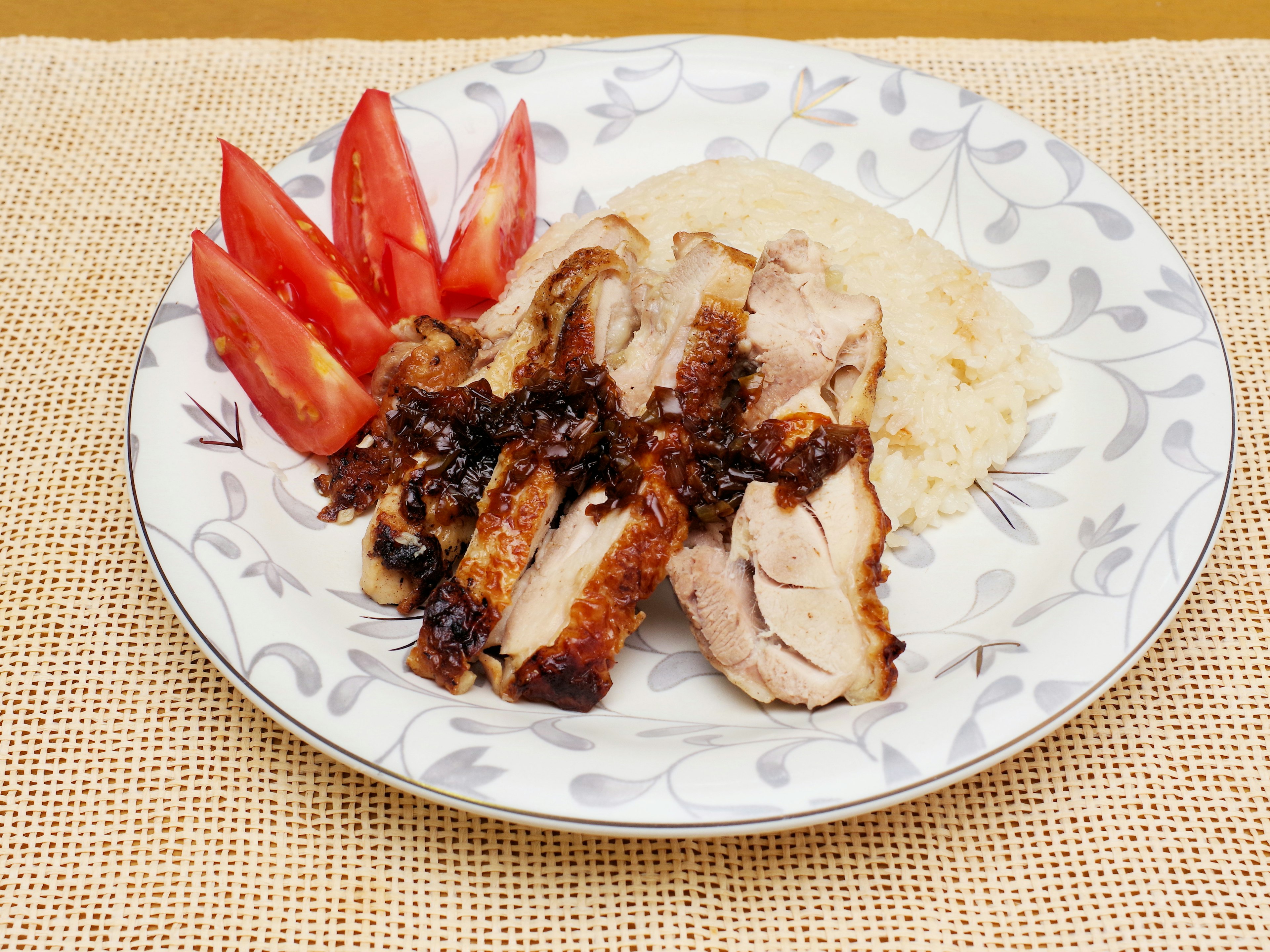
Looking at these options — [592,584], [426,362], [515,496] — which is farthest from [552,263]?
[592,584]

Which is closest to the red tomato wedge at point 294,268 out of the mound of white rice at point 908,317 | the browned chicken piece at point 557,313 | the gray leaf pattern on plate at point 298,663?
the browned chicken piece at point 557,313

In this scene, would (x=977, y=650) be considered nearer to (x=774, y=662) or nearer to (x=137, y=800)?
(x=774, y=662)

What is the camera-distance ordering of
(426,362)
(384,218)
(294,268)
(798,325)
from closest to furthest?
1. (798,325)
2. (426,362)
3. (294,268)
4. (384,218)

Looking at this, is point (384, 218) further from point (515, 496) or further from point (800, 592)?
point (800, 592)

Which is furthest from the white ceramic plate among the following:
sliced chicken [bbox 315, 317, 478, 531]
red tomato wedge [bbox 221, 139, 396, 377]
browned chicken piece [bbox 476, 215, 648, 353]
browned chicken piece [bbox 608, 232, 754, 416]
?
browned chicken piece [bbox 476, 215, 648, 353]

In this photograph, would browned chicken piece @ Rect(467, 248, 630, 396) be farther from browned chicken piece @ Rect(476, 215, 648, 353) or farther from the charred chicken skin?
browned chicken piece @ Rect(476, 215, 648, 353)
